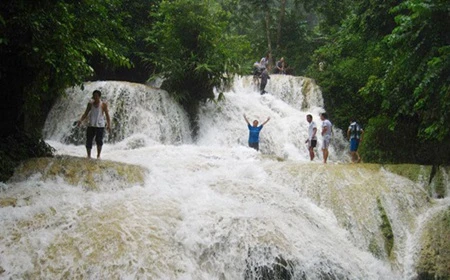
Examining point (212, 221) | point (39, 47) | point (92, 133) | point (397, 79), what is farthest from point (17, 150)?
point (397, 79)

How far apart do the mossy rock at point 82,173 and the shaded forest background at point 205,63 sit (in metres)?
0.36

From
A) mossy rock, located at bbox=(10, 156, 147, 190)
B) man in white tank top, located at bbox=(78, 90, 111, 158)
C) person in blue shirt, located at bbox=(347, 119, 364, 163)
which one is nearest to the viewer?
mossy rock, located at bbox=(10, 156, 147, 190)

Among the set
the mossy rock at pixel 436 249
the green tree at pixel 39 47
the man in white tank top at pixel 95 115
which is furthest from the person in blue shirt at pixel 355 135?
the man in white tank top at pixel 95 115

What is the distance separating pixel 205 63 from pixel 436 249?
10.2 m

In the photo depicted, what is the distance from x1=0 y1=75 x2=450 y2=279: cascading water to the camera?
507 cm

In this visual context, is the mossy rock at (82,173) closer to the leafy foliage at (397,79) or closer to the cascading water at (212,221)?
the cascading water at (212,221)

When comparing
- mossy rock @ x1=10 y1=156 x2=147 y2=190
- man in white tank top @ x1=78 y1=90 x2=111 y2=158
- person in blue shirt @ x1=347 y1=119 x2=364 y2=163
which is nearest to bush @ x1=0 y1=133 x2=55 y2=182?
mossy rock @ x1=10 y1=156 x2=147 y2=190

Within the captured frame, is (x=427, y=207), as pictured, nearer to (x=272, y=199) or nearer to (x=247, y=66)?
(x=272, y=199)

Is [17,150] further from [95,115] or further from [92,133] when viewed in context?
[95,115]

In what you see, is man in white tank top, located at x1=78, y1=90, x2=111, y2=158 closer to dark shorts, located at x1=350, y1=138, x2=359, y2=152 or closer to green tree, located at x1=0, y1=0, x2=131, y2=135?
green tree, located at x1=0, y1=0, x2=131, y2=135

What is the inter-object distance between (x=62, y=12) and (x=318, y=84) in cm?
1328

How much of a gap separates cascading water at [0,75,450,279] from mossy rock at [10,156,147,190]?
126mm

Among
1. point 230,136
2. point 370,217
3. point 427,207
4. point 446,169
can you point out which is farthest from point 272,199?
point 230,136

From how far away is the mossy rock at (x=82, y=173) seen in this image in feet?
23.2
